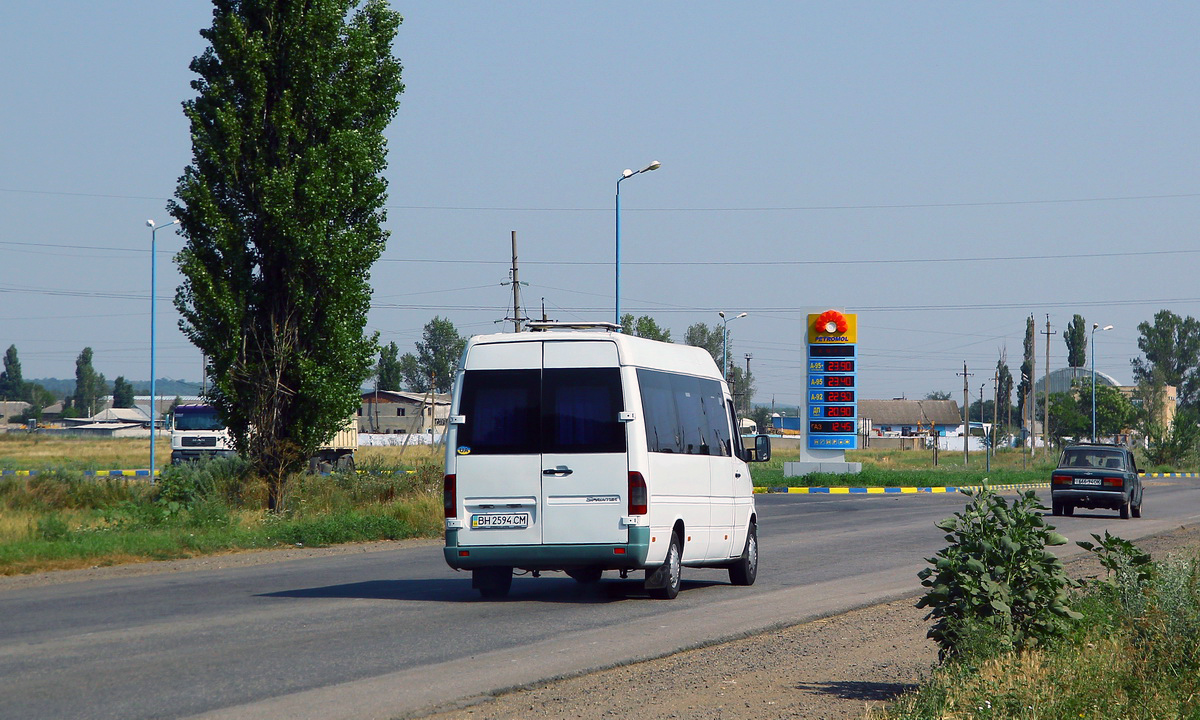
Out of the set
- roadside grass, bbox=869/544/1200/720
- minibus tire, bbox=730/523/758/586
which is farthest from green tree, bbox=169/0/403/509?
roadside grass, bbox=869/544/1200/720

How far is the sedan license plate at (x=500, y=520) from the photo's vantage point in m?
12.9

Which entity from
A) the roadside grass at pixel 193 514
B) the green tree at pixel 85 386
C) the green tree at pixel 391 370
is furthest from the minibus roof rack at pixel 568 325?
the green tree at pixel 85 386

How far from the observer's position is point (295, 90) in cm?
2453

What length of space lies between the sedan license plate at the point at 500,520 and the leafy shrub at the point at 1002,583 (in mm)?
5661

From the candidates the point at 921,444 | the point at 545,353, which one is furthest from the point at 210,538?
the point at 921,444

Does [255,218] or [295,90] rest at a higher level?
[295,90]

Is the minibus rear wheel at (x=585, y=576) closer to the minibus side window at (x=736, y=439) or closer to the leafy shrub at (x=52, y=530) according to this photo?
the minibus side window at (x=736, y=439)

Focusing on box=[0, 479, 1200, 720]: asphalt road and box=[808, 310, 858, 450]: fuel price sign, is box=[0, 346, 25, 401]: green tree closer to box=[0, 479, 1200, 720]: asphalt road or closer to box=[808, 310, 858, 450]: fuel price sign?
box=[808, 310, 858, 450]: fuel price sign

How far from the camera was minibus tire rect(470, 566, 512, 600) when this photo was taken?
13.6m

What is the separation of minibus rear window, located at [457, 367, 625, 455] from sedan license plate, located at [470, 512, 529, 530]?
2.12 feet

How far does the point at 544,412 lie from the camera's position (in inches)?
518

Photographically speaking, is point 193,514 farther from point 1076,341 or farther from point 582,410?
point 1076,341

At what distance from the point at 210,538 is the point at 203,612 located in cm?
824

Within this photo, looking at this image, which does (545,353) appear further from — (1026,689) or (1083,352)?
(1083,352)
